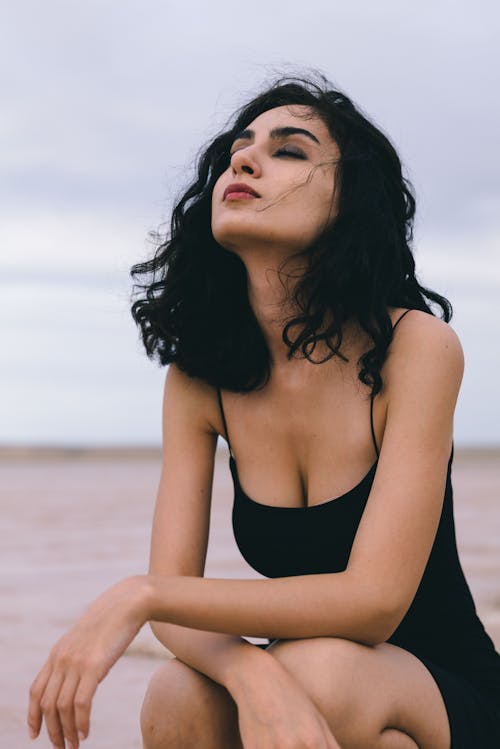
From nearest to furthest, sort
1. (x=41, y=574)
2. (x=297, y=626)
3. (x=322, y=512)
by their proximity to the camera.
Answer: (x=297, y=626) < (x=322, y=512) < (x=41, y=574)

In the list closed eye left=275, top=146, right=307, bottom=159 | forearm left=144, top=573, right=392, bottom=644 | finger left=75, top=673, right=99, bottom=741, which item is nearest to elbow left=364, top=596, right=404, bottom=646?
forearm left=144, top=573, right=392, bottom=644

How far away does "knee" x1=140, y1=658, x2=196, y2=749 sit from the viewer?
8.49ft

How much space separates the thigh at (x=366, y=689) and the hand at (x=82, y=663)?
1.14ft

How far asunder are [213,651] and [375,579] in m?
0.40

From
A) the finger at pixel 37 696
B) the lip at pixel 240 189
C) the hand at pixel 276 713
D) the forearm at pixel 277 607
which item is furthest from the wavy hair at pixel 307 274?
the finger at pixel 37 696

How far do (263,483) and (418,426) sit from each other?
0.48 m

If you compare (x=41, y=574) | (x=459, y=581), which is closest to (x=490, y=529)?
(x=41, y=574)

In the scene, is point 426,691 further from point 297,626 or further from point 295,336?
point 295,336

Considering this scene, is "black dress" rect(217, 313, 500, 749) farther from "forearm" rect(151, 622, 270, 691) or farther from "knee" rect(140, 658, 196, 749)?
"knee" rect(140, 658, 196, 749)

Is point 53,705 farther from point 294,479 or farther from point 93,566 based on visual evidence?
point 93,566

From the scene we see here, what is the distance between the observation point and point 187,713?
2596mm

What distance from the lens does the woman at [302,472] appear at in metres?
2.52

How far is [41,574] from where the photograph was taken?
23.7ft

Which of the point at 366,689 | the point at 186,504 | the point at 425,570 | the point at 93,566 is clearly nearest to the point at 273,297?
the point at 186,504
